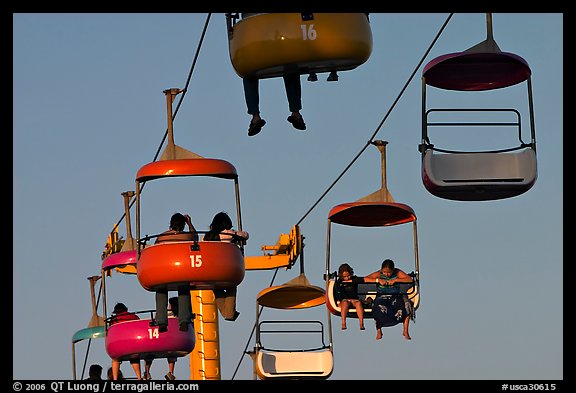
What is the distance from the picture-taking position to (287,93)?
21.0 meters

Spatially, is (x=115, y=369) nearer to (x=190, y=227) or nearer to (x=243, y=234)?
(x=190, y=227)

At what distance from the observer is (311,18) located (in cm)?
2053

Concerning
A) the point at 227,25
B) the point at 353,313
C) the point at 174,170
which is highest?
the point at 227,25

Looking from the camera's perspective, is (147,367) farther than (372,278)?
Yes

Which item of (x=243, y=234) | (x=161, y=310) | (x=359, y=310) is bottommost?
(x=359, y=310)

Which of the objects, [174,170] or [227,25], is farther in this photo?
[174,170]

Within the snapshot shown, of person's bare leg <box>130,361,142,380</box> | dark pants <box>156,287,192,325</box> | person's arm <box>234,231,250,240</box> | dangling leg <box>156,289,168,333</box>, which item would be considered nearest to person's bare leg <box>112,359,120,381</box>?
person's bare leg <box>130,361,142,380</box>

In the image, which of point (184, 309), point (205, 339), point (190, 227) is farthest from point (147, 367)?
point (205, 339)

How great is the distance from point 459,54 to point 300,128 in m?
3.47

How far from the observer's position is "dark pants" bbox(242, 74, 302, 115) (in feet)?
68.8
